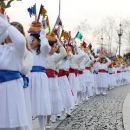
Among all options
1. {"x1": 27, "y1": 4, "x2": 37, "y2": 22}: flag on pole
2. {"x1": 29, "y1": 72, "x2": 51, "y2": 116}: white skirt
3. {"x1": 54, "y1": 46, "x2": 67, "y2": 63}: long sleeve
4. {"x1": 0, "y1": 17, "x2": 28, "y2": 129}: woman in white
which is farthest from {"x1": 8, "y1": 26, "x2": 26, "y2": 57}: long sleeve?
{"x1": 54, "y1": 46, "x2": 67, "y2": 63}: long sleeve

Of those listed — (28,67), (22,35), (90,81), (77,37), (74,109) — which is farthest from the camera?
(90,81)

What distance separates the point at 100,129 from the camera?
9781mm

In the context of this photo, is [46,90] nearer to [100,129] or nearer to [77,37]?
[100,129]

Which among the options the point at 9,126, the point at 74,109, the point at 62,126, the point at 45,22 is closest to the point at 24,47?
the point at 9,126

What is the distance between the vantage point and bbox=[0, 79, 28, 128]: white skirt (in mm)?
5969

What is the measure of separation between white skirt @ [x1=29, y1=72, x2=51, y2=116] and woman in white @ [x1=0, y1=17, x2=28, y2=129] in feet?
8.04

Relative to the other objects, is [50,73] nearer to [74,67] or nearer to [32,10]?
[32,10]

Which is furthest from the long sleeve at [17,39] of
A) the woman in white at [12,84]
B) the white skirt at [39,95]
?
the white skirt at [39,95]

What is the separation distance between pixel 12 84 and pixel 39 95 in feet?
8.59

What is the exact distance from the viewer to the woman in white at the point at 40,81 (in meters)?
8.62

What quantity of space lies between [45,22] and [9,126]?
13.7 feet

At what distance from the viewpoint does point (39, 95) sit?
8.70 meters

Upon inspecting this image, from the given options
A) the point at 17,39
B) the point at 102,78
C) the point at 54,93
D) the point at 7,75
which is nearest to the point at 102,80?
the point at 102,78

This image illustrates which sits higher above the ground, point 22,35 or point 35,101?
point 22,35
